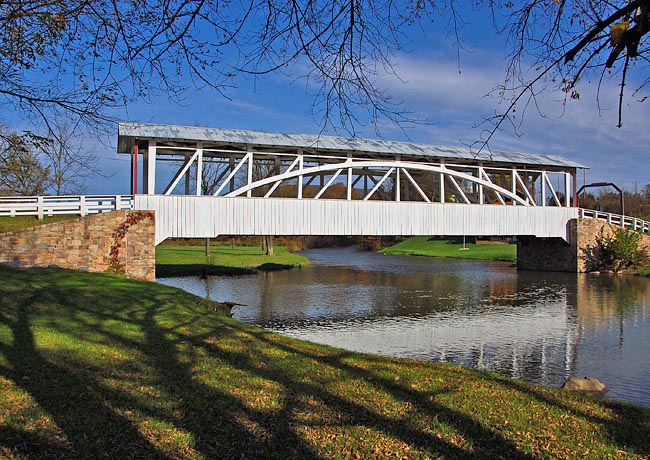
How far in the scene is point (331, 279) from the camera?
27.3 metres

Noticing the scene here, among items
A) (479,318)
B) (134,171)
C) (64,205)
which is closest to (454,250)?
(134,171)

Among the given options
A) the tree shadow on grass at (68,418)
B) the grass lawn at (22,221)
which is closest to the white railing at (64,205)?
the grass lawn at (22,221)

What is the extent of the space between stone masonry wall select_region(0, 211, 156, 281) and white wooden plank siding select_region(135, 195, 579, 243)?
2.49 ft

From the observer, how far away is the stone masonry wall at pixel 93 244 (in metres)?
18.2

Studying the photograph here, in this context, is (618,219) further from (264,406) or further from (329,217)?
(264,406)

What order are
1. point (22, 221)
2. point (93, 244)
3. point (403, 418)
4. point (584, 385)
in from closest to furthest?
point (403, 418) < point (584, 385) < point (22, 221) < point (93, 244)

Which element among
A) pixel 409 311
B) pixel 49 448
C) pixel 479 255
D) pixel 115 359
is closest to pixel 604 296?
pixel 409 311

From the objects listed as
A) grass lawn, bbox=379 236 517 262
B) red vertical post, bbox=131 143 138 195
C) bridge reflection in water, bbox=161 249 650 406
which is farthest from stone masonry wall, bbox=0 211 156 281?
grass lawn, bbox=379 236 517 262

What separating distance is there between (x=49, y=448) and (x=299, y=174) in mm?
18549

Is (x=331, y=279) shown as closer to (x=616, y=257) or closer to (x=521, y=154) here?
(x=521, y=154)

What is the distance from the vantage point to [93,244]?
63.2ft

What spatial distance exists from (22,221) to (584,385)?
58.5 feet

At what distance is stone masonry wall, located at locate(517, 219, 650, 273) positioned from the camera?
29.2 metres

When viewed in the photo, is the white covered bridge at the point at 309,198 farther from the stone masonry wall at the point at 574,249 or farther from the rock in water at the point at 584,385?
the rock in water at the point at 584,385
